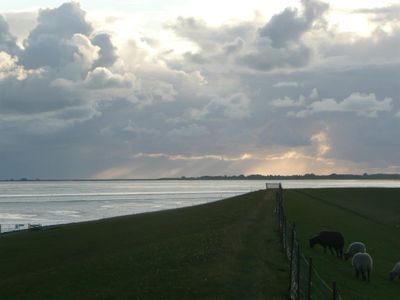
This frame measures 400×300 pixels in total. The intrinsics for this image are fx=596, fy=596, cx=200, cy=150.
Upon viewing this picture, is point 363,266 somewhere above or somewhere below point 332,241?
below

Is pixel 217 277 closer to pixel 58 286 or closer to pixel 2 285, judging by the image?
pixel 58 286

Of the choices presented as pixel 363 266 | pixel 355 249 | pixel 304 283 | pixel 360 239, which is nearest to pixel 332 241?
pixel 355 249

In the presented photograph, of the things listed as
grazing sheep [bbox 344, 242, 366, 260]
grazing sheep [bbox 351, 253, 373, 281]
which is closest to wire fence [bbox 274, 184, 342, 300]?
grazing sheep [bbox 351, 253, 373, 281]

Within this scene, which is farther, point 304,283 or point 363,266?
point 363,266

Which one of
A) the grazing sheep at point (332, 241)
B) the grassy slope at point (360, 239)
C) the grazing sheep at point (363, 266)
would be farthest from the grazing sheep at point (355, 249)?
the grazing sheep at point (363, 266)

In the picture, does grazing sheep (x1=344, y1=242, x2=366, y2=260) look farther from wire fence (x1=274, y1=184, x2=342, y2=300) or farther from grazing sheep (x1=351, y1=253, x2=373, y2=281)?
wire fence (x1=274, y1=184, x2=342, y2=300)

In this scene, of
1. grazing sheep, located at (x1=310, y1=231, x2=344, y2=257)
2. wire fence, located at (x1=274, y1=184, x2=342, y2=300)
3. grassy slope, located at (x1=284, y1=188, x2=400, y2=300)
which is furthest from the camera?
grazing sheep, located at (x1=310, y1=231, x2=344, y2=257)

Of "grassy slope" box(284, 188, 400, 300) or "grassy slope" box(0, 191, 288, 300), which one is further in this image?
"grassy slope" box(284, 188, 400, 300)

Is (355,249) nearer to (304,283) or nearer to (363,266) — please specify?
(363,266)

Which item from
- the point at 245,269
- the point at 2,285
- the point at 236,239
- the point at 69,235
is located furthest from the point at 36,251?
the point at 245,269

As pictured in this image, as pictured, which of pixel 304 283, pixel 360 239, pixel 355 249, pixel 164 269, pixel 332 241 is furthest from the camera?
pixel 360 239

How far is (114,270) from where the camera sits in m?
32.2

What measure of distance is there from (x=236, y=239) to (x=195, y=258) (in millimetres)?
6718

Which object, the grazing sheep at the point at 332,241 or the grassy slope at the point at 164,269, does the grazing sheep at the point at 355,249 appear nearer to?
the grazing sheep at the point at 332,241
